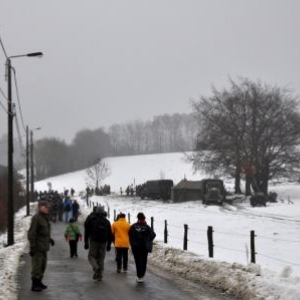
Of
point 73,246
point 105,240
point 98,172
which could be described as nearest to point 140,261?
point 105,240

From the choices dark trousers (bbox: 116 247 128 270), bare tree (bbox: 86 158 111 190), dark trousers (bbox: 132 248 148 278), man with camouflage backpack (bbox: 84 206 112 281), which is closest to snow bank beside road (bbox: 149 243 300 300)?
dark trousers (bbox: 116 247 128 270)

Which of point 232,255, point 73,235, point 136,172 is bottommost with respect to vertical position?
point 232,255

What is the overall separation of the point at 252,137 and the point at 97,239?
188 feet

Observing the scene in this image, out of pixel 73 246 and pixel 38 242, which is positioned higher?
pixel 38 242

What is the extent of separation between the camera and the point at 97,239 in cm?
1431

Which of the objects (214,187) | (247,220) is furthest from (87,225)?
(214,187)

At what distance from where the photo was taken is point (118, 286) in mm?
13336

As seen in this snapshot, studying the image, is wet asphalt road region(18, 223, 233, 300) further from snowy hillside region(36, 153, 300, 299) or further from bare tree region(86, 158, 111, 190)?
bare tree region(86, 158, 111, 190)

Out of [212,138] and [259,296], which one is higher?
[212,138]

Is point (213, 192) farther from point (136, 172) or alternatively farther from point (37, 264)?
point (136, 172)

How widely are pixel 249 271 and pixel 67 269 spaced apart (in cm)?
528

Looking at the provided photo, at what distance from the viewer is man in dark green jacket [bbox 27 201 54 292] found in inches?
488

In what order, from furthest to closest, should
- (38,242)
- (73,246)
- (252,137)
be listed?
(252,137) → (73,246) → (38,242)

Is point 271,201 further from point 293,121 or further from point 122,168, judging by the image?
point 122,168
